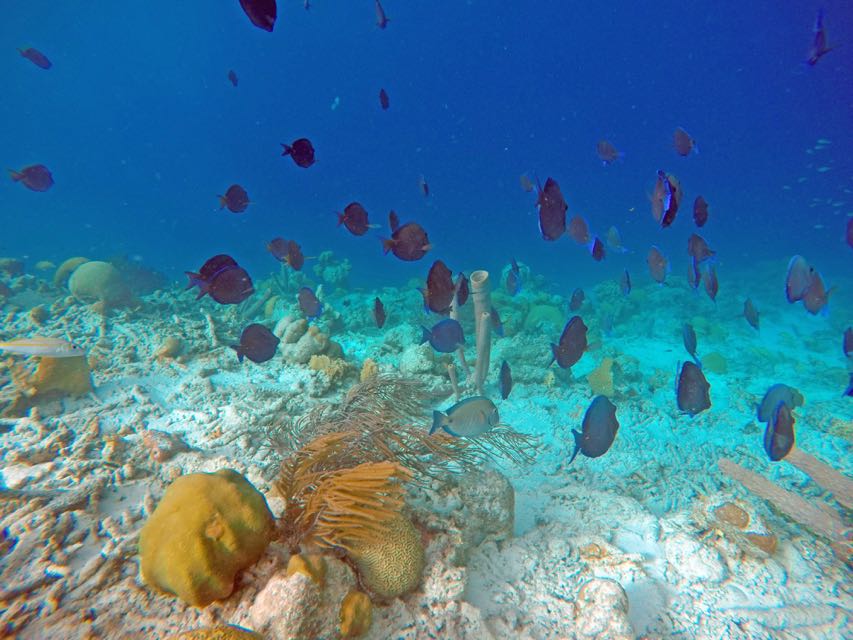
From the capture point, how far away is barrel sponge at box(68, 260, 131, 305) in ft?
35.0

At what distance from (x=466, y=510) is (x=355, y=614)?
48.1 inches

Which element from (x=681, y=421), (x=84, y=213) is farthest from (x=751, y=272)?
(x=84, y=213)

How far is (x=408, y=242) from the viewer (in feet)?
13.0

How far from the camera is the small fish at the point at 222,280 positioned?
419 cm

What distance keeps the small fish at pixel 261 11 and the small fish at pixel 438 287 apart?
7.47 feet

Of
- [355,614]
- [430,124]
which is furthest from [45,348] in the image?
[430,124]

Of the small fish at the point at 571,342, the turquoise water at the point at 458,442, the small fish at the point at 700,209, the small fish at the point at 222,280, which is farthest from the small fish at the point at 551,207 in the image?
the small fish at the point at 222,280

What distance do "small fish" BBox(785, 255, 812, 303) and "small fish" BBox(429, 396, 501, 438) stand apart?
4.23 meters

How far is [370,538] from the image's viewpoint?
95.0 inches

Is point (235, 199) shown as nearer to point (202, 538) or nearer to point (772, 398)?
point (202, 538)

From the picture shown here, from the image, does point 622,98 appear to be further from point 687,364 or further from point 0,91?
point 0,91

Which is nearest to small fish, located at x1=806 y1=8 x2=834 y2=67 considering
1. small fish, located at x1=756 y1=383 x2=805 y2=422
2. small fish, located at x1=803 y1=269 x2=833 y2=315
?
small fish, located at x1=803 y1=269 x2=833 y2=315

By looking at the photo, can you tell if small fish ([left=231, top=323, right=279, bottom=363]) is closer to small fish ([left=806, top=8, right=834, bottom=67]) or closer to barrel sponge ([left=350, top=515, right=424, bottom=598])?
barrel sponge ([left=350, top=515, right=424, bottom=598])

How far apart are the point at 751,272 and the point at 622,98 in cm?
6967
